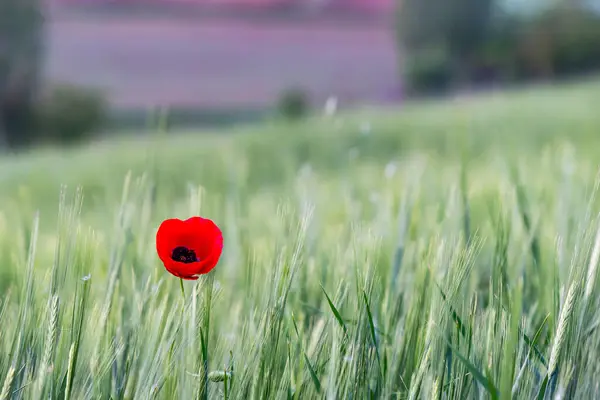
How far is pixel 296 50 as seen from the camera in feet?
45.5

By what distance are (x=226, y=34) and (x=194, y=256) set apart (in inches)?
544

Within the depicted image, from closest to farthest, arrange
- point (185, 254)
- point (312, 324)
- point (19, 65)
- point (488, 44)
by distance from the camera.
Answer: point (185, 254), point (312, 324), point (19, 65), point (488, 44)

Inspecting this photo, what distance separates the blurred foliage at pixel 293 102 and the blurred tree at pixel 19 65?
3.70 meters

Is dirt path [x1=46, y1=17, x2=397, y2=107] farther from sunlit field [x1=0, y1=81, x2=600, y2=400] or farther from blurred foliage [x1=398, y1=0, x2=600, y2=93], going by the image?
sunlit field [x1=0, y1=81, x2=600, y2=400]

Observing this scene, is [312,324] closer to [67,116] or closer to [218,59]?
[67,116]

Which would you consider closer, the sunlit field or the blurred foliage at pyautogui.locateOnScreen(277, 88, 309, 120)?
the sunlit field

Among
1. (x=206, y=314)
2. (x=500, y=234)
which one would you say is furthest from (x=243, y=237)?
(x=206, y=314)

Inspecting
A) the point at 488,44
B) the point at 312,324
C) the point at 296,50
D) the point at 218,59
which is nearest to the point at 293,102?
the point at 296,50

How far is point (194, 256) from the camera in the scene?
0.71 m

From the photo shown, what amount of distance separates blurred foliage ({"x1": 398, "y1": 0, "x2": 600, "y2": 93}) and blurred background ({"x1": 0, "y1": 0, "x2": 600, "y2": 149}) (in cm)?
2

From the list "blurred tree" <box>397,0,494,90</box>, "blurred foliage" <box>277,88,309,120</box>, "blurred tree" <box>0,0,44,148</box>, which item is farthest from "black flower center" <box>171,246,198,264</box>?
"blurred tree" <box>397,0,494,90</box>

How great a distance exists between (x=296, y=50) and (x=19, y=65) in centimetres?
544

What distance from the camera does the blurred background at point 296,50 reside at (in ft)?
41.8

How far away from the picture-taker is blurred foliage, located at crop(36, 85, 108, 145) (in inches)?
408
